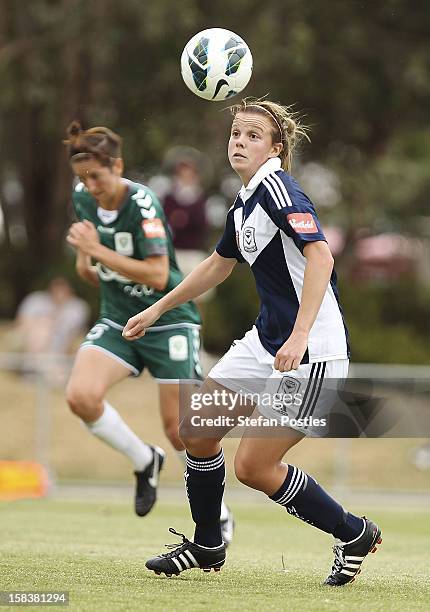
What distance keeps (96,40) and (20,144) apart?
392cm

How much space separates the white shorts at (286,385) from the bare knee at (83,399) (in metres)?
2.15

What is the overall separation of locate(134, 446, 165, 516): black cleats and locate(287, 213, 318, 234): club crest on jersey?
3.26 meters

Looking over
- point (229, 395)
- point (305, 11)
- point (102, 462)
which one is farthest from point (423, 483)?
point (229, 395)

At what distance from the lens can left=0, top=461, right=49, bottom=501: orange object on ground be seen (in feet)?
40.2

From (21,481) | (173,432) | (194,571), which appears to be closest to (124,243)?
(173,432)

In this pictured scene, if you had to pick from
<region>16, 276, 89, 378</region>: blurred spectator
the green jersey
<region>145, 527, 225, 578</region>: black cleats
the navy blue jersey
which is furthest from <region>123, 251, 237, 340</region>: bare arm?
<region>16, 276, 89, 378</region>: blurred spectator

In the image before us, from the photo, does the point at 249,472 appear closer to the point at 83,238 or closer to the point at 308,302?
the point at 308,302

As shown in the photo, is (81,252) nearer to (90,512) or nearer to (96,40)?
(90,512)

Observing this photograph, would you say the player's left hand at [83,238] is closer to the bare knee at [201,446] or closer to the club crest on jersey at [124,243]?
the club crest on jersey at [124,243]

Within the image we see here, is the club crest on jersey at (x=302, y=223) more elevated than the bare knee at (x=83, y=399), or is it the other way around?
the club crest on jersey at (x=302, y=223)

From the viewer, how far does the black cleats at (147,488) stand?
8102mm

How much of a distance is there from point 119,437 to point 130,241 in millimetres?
1322

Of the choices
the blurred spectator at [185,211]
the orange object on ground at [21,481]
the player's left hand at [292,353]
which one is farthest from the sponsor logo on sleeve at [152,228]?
the blurred spectator at [185,211]

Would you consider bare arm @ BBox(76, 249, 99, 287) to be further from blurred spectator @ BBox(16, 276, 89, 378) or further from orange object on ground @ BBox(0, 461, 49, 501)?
blurred spectator @ BBox(16, 276, 89, 378)
